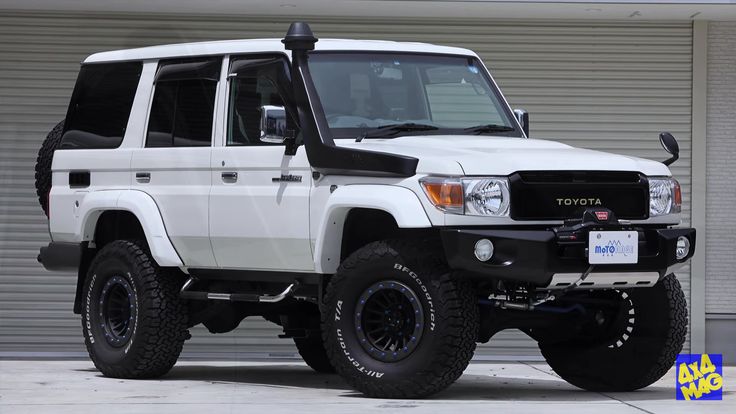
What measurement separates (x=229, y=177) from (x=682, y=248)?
9.39ft

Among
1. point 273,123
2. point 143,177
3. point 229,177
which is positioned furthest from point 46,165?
point 273,123

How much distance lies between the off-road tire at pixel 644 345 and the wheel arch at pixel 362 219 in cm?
154

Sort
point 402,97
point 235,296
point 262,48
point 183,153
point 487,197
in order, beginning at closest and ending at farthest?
point 487,197
point 402,97
point 262,48
point 235,296
point 183,153

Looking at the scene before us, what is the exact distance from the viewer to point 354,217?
915 cm

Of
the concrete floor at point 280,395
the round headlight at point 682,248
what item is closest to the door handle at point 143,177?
the concrete floor at point 280,395

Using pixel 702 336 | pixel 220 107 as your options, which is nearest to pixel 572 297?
pixel 220 107

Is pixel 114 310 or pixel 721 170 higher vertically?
pixel 721 170

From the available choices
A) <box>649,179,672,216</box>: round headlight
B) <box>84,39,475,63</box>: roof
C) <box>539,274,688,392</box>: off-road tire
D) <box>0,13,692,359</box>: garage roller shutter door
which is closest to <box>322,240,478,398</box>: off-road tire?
<box>649,179,672,216</box>: round headlight

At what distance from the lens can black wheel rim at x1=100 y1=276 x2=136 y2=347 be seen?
10633 mm

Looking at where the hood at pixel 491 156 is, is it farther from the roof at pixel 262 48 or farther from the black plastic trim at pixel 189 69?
the black plastic trim at pixel 189 69

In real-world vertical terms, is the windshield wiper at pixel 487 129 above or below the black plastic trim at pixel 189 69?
below

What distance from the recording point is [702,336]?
14258mm

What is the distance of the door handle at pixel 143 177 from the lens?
1035 cm

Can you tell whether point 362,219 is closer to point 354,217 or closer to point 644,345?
point 354,217
